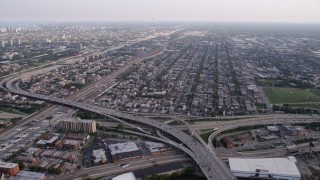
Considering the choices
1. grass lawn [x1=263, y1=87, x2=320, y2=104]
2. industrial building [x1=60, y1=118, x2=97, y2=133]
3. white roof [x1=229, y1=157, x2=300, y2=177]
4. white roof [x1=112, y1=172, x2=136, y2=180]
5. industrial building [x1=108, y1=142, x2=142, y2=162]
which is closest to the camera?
white roof [x1=112, y1=172, x2=136, y2=180]

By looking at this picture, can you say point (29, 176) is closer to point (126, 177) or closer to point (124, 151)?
point (126, 177)

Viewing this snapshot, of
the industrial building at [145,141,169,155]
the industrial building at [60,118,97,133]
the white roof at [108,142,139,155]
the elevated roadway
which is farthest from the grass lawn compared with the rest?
the industrial building at [60,118,97,133]

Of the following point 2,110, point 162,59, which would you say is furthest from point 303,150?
point 162,59

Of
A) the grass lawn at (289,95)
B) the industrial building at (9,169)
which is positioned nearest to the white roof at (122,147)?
the industrial building at (9,169)

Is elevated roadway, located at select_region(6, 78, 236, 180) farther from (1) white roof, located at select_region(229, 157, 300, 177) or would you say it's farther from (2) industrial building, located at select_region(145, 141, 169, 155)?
(2) industrial building, located at select_region(145, 141, 169, 155)

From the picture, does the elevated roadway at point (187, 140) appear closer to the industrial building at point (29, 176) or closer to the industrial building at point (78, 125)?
the industrial building at point (78, 125)

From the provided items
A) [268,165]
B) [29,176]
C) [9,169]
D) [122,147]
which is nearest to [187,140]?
[122,147]
